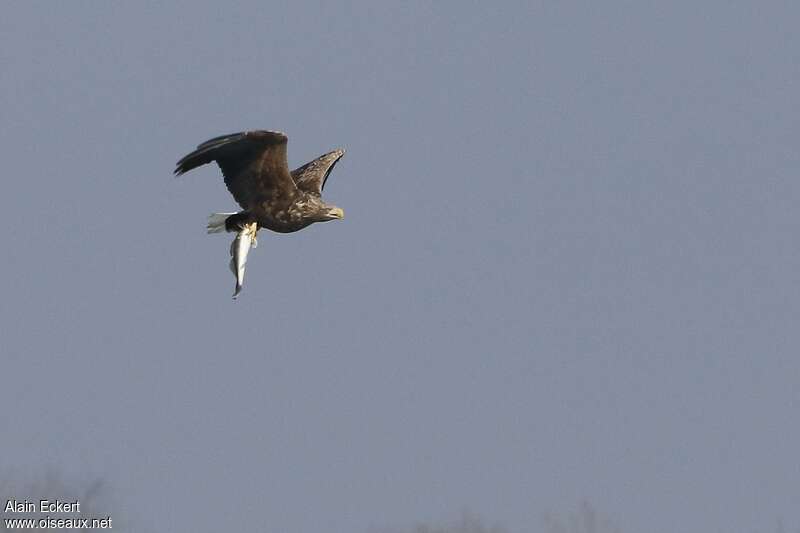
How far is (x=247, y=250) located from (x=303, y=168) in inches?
134

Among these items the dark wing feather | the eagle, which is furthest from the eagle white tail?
the dark wing feather

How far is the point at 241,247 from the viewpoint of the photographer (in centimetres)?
2331

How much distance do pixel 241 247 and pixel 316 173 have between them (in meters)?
3.08

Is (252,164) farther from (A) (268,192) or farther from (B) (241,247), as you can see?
(B) (241,247)

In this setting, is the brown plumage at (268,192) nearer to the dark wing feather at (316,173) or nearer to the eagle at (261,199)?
the eagle at (261,199)

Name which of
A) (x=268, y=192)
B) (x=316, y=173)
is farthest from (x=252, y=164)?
(x=316, y=173)

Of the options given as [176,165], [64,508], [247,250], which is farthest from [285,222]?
[64,508]

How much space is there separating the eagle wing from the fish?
1.23 feet

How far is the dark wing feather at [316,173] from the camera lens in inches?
988

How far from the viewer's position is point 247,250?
2336 centimetres

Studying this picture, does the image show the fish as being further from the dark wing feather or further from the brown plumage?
the dark wing feather

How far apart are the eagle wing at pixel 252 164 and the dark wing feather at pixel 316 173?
3.63 feet

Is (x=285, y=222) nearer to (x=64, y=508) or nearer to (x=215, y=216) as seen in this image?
(x=215, y=216)

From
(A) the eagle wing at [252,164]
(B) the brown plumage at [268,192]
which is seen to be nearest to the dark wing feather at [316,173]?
(B) the brown plumage at [268,192]
